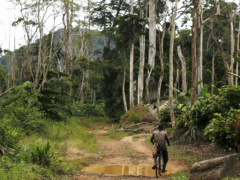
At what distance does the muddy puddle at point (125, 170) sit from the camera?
8.42 meters

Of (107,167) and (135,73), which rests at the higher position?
(135,73)

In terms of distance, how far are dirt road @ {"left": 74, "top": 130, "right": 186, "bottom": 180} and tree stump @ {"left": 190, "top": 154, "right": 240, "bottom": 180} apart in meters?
1.45

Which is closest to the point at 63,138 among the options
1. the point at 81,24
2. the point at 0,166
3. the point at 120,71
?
the point at 0,166

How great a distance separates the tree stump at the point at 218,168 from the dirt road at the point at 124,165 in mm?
1448

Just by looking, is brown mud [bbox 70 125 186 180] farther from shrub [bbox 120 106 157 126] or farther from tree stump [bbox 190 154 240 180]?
shrub [bbox 120 106 157 126]

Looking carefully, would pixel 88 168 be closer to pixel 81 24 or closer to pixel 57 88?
pixel 57 88

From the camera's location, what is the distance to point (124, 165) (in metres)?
9.61

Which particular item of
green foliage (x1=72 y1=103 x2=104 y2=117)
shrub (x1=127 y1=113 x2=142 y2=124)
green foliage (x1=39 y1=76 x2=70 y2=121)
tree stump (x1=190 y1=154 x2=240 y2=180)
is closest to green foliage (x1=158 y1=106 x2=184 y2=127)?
shrub (x1=127 y1=113 x2=142 y2=124)

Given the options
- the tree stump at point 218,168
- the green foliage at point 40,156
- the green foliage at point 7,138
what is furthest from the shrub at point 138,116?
the tree stump at point 218,168

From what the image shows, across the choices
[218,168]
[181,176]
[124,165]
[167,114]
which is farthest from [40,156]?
[167,114]

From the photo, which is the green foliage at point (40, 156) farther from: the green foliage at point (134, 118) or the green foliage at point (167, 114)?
the green foliage at point (134, 118)

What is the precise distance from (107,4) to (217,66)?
571 inches

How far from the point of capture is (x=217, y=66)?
1334 inches

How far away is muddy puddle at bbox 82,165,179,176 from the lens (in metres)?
8.42
